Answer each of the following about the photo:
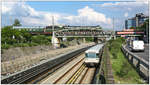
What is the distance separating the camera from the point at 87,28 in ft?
302

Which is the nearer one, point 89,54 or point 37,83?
point 37,83

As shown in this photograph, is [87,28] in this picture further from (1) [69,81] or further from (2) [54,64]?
(1) [69,81]

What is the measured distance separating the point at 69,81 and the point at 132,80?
238 inches

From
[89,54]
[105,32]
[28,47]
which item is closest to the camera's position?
[89,54]

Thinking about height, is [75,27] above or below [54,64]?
above

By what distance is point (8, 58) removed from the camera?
1494 inches

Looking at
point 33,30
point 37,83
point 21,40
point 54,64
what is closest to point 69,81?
point 37,83

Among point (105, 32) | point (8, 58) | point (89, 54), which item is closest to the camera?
point (89, 54)

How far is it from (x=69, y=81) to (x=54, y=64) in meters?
10.8

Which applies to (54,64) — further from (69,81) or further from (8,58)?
(8,58)

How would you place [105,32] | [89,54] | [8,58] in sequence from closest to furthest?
[89,54]
[8,58]
[105,32]

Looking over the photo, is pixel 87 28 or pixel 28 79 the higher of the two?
pixel 87 28

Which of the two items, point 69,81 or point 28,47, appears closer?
point 69,81

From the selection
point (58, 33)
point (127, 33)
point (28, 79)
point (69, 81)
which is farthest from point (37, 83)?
point (127, 33)
